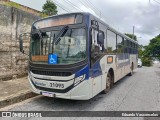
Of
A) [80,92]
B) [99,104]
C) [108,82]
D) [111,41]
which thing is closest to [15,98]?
[80,92]

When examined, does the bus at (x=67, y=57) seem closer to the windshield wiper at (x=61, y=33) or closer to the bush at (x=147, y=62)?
the windshield wiper at (x=61, y=33)

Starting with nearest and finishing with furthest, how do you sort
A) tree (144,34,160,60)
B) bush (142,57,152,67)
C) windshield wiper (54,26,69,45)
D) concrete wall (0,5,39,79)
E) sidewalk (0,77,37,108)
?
1. windshield wiper (54,26,69,45)
2. sidewalk (0,77,37,108)
3. concrete wall (0,5,39,79)
4. bush (142,57,152,67)
5. tree (144,34,160,60)

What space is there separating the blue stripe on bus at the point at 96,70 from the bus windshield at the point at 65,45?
552mm

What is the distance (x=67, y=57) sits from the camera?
5.25m

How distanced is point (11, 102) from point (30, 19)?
569 cm

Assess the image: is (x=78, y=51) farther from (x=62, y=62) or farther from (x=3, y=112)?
(x=3, y=112)

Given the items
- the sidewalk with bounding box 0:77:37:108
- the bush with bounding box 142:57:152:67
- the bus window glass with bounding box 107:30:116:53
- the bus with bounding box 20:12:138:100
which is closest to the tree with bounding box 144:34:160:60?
the bush with bounding box 142:57:152:67

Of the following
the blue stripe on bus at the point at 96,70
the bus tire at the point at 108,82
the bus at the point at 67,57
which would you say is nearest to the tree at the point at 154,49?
the bus tire at the point at 108,82

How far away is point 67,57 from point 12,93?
2668 millimetres

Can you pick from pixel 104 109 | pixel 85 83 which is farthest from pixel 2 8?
pixel 104 109

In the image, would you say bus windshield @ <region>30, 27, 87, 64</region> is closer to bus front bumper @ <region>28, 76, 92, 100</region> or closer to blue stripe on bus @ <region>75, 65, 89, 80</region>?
blue stripe on bus @ <region>75, 65, 89, 80</region>

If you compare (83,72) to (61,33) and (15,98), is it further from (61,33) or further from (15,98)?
(15,98)

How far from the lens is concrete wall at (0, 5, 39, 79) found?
8305 millimetres

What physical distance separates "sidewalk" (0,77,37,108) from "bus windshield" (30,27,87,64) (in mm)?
1478
